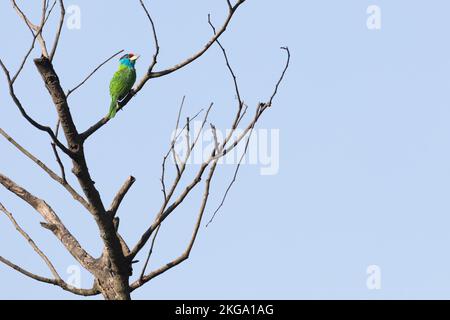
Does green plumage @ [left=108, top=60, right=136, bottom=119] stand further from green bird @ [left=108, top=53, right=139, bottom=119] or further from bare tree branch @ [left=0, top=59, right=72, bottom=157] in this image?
bare tree branch @ [left=0, top=59, right=72, bottom=157]

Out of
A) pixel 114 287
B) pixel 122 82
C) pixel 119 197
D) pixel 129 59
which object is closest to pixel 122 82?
pixel 122 82

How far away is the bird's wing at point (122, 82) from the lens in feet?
29.1

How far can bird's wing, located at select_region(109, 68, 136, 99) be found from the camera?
349 inches

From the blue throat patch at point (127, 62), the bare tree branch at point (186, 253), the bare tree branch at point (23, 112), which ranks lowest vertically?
the bare tree branch at point (186, 253)

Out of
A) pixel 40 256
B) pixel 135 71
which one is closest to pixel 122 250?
pixel 40 256

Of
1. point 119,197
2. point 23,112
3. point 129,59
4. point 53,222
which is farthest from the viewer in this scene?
point 129,59

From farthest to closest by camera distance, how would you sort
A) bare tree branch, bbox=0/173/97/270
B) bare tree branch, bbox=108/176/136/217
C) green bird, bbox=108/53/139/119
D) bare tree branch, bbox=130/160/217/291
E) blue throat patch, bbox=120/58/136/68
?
blue throat patch, bbox=120/58/136/68
green bird, bbox=108/53/139/119
bare tree branch, bbox=0/173/97/270
bare tree branch, bbox=108/176/136/217
bare tree branch, bbox=130/160/217/291

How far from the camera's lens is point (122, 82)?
Answer: 9.06 m

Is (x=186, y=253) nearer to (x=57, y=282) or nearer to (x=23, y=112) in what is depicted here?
(x=57, y=282)

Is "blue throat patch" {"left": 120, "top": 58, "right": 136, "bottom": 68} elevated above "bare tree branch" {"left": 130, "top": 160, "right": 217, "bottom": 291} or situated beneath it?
elevated above

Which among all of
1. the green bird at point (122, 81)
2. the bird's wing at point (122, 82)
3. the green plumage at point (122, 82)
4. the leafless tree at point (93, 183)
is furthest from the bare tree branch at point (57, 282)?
the bird's wing at point (122, 82)

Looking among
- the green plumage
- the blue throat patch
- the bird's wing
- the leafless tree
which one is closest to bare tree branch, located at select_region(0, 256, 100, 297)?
the leafless tree

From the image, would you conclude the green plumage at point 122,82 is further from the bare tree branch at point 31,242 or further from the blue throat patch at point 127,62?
the bare tree branch at point 31,242
